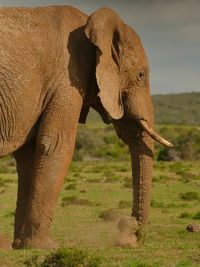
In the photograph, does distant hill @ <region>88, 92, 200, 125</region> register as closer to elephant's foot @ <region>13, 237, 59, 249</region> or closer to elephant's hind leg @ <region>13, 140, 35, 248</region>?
elephant's hind leg @ <region>13, 140, 35, 248</region>

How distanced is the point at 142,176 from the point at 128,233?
0.97 meters

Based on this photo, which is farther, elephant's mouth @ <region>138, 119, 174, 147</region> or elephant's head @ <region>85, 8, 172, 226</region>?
elephant's mouth @ <region>138, 119, 174, 147</region>

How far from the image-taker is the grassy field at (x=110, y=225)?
7.48 meters

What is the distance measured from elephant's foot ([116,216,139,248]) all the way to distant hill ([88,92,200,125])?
112 metres

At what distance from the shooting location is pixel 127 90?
9156 millimetres

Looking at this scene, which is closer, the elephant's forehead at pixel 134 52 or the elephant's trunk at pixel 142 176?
the elephant's forehead at pixel 134 52

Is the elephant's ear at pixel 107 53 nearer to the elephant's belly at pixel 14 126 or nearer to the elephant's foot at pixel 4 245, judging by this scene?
the elephant's belly at pixel 14 126

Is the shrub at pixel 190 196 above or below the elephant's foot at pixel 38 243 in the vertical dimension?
below

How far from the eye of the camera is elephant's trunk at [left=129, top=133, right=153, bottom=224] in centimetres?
938

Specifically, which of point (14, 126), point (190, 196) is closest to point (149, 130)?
point (14, 126)

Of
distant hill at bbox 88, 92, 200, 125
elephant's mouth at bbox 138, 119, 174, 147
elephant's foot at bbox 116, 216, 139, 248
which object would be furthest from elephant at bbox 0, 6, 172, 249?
distant hill at bbox 88, 92, 200, 125

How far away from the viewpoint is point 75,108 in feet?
26.4

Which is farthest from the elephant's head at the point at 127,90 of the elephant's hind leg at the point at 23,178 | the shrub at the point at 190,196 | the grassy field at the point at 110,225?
the shrub at the point at 190,196

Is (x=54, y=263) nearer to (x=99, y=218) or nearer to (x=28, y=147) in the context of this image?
(x=28, y=147)
